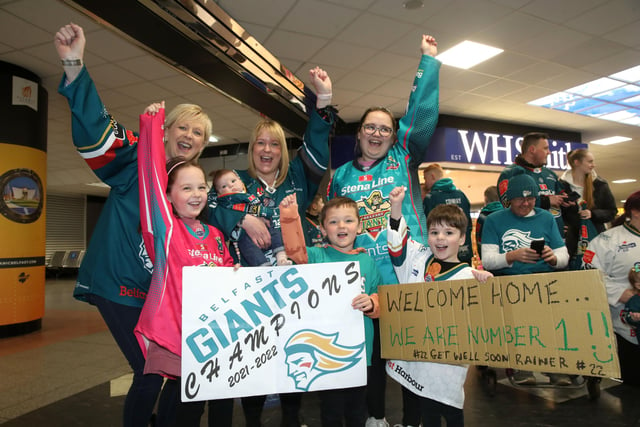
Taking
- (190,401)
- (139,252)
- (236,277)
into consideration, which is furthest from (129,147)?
(190,401)

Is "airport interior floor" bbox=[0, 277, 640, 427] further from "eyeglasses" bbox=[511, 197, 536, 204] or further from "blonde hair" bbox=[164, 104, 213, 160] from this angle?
"blonde hair" bbox=[164, 104, 213, 160]

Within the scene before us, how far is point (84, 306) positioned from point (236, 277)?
759 cm

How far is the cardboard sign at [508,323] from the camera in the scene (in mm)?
1208

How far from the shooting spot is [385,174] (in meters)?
1.86

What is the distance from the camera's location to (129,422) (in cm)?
138

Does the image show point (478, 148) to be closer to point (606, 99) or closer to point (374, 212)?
point (606, 99)

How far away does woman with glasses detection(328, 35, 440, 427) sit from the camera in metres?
1.82

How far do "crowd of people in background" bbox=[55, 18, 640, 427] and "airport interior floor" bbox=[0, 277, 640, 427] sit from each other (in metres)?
0.79

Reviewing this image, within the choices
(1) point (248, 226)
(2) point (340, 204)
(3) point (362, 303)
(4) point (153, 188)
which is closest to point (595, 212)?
(2) point (340, 204)

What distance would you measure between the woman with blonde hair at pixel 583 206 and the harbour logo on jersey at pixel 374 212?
2.56 m

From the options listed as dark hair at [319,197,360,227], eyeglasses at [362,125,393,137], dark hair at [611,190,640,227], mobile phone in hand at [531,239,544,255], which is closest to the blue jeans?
dark hair at [319,197,360,227]

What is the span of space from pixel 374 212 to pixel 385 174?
184 mm

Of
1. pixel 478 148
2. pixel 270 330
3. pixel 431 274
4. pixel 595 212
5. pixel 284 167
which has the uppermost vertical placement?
pixel 478 148

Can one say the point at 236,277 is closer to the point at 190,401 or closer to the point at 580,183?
the point at 190,401
